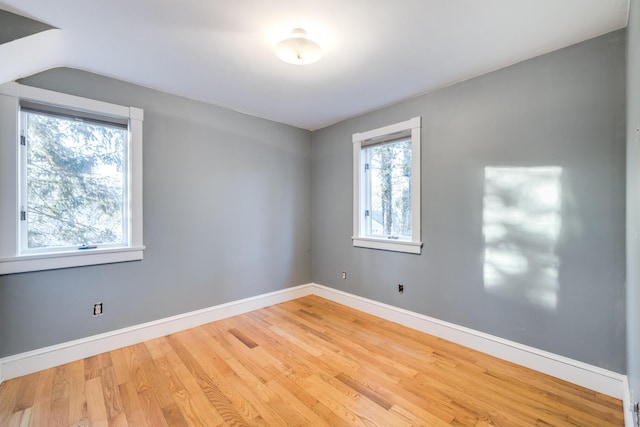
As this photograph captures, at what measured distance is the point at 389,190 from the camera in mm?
3332

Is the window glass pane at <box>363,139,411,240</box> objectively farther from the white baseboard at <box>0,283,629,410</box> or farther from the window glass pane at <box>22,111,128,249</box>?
the window glass pane at <box>22,111,128,249</box>

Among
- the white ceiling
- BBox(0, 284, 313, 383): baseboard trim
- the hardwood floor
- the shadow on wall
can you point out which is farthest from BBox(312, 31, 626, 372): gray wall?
BBox(0, 284, 313, 383): baseboard trim

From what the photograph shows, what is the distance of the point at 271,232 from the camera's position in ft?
12.3

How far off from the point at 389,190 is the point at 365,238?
668 mm

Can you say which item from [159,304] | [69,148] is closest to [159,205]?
[69,148]

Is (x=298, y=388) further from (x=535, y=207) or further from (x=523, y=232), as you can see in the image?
(x=535, y=207)

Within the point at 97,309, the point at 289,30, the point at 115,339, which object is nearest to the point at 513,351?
the point at 289,30

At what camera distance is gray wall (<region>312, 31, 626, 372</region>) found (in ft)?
6.15

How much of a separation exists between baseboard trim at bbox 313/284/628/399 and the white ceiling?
235cm

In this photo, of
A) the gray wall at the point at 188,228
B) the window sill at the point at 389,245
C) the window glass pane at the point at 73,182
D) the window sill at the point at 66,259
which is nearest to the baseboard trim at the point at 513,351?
the window sill at the point at 389,245

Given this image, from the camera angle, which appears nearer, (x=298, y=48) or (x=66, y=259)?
(x=298, y=48)

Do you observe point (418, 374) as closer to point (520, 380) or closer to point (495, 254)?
point (520, 380)

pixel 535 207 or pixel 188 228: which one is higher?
pixel 535 207

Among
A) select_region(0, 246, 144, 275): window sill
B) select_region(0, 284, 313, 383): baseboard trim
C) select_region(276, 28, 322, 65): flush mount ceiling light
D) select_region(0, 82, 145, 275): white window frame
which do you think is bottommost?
select_region(0, 284, 313, 383): baseboard trim
